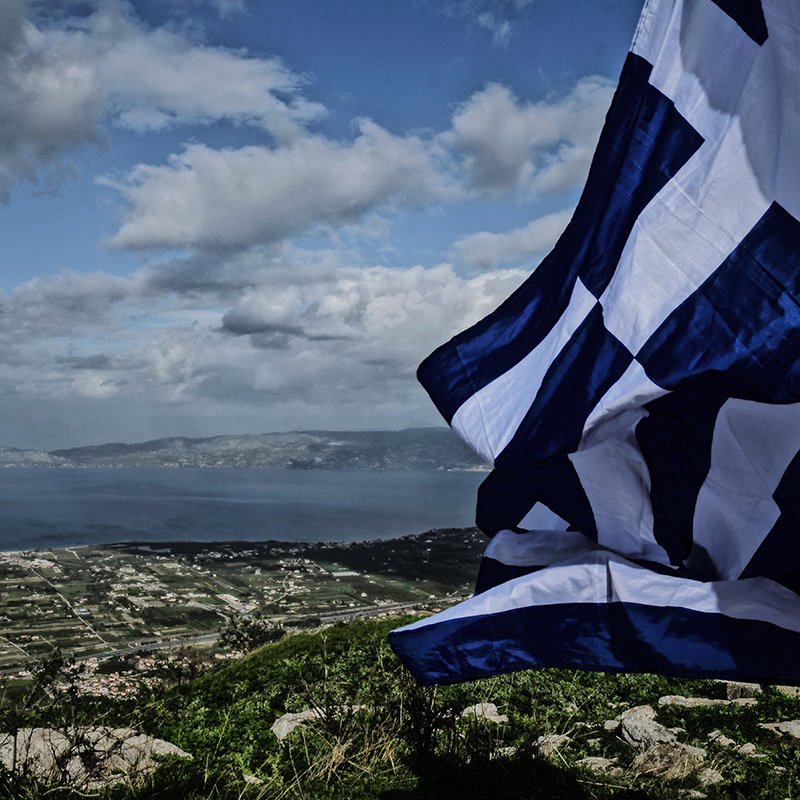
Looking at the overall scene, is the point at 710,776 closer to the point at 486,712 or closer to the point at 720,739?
the point at 720,739

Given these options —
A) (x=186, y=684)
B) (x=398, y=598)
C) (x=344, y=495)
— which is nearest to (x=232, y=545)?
(x=398, y=598)

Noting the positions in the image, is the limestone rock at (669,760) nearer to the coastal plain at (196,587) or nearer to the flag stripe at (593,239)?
the flag stripe at (593,239)

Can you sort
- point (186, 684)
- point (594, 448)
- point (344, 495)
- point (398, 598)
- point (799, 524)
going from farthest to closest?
point (344, 495), point (398, 598), point (186, 684), point (594, 448), point (799, 524)

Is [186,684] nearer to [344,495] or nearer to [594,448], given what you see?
[594,448]

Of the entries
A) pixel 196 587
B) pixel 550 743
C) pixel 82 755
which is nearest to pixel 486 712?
pixel 550 743

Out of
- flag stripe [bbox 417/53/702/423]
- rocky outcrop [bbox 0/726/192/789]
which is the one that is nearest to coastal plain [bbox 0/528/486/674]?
rocky outcrop [bbox 0/726/192/789]

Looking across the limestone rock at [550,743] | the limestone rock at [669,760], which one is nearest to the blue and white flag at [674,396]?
the limestone rock at [669,760]
